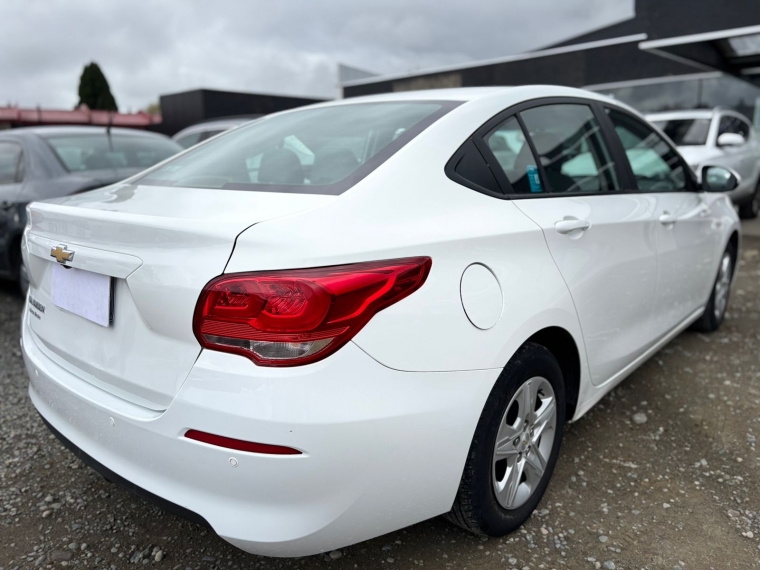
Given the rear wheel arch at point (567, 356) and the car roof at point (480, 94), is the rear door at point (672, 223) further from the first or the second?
the rear wheel arch at point (567, 356)

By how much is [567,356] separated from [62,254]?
1707 millimetres

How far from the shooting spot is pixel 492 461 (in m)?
1.81

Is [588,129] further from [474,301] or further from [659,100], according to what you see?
[659,100]

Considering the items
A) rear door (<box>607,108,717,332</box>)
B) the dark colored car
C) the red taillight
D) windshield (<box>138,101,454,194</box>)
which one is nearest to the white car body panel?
rear door (<box>607,108,717,332</box>)

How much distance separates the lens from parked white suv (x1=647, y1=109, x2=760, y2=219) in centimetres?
756

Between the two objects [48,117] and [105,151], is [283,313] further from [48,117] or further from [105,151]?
[48,117]

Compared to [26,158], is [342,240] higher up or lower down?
lower down

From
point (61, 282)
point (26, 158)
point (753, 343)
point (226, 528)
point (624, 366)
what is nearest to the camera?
point (226, 528)

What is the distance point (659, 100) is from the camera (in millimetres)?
14016

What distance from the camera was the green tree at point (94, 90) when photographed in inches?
1187

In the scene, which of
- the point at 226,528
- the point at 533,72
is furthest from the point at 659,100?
the point at 226,528

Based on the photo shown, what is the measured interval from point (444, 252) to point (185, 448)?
2.69 feet

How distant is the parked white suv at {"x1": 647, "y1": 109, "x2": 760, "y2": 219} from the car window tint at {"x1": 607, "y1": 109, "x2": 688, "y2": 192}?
422 centimetres

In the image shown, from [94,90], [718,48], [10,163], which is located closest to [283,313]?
[10,163]
